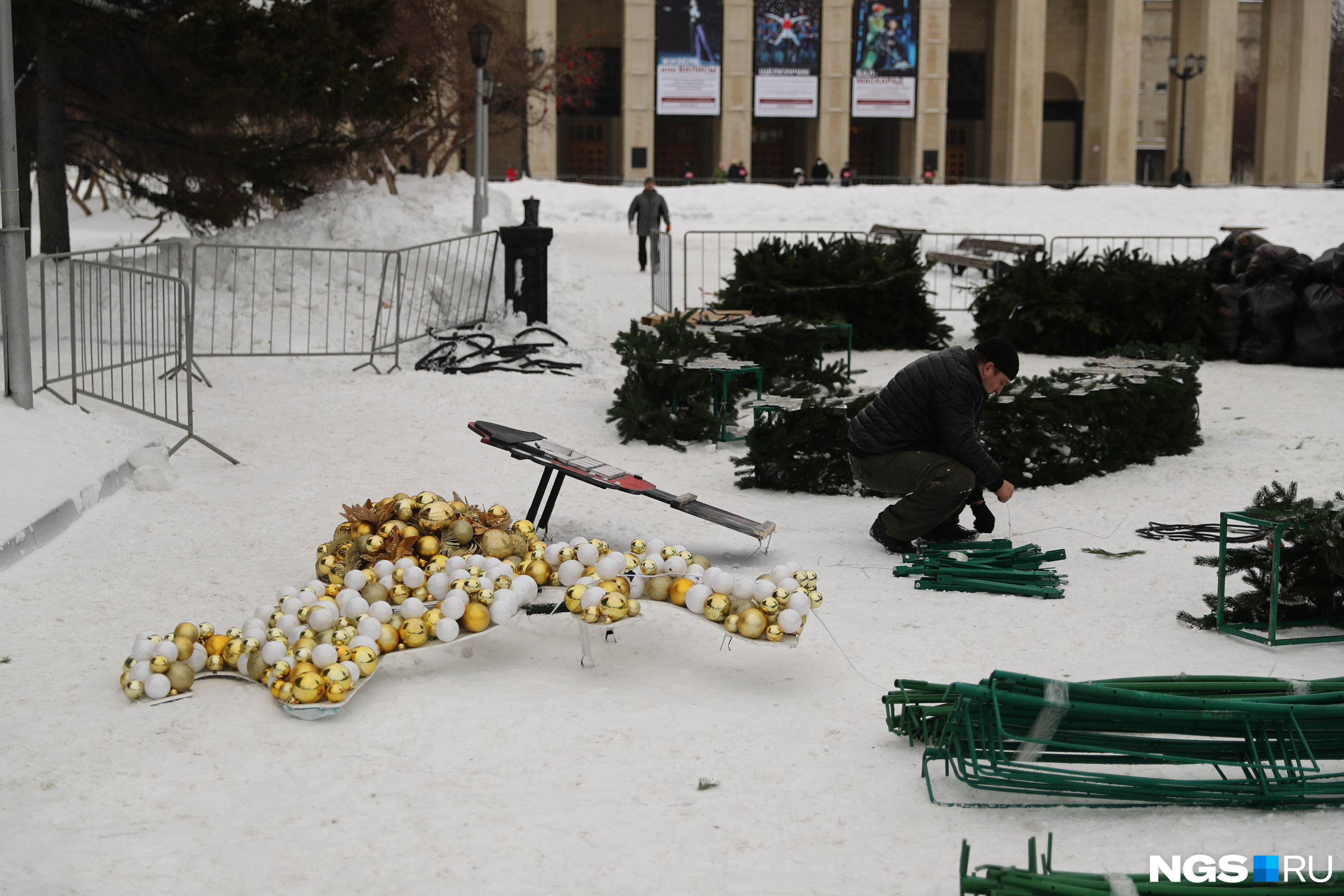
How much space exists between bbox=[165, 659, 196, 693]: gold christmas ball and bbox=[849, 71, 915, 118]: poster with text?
167 feet

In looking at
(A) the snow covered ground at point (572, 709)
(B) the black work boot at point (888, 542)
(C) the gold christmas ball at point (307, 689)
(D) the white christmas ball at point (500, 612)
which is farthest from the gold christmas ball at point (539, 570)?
(B) the black work boot at point (888, 542)

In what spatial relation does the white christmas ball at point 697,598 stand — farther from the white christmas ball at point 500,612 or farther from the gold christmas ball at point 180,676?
the gold christmas ball at point 180,676

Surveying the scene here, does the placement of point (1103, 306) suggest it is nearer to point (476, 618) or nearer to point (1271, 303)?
point (1271, 303)

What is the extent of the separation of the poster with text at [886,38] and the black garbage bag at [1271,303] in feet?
131

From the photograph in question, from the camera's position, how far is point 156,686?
183 inches

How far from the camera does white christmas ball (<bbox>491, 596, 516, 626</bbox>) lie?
16.7 ft

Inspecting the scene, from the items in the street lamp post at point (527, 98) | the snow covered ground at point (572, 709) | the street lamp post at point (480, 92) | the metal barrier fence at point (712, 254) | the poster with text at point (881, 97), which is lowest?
the snow covered ground at point (572, 709)

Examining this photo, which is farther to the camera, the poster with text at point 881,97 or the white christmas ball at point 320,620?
the poster with text at point 881,97

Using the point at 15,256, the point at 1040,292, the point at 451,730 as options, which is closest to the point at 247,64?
the point at 15,256

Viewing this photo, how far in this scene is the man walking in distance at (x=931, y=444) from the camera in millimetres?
6969

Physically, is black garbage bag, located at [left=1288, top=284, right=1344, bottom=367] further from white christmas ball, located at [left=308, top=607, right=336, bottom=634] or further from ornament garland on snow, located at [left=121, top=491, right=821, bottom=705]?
white christmas ball, located at [left=308, top=607, right=336, bottom=634]

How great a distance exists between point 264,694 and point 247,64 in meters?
11.0

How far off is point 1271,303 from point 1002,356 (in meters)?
9.58

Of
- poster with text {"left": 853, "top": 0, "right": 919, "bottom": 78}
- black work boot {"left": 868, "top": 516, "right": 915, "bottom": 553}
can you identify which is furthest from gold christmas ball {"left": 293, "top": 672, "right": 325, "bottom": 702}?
poster with text {"left": 853, "top": 0, "right": 919, "bottom": 78}
